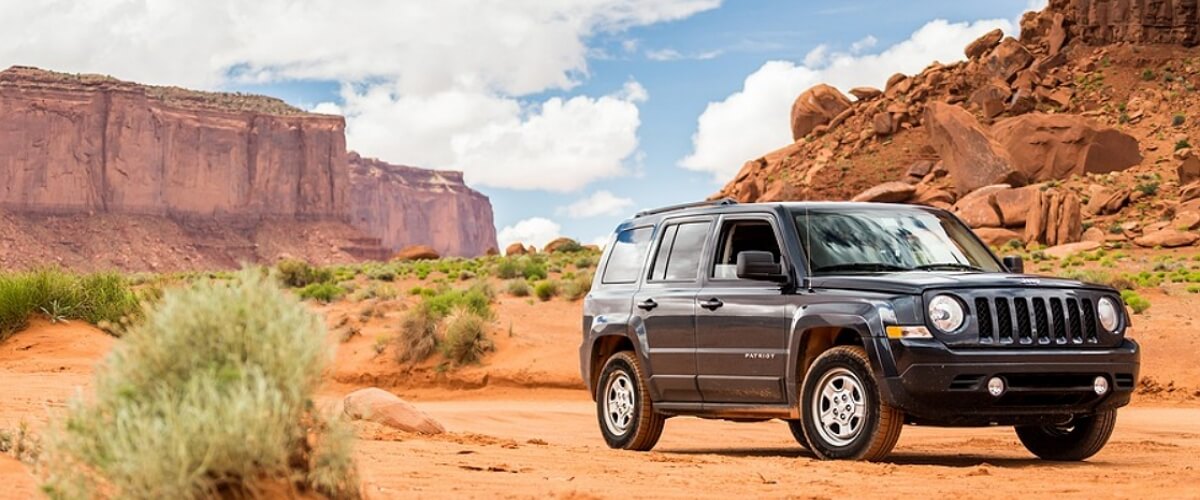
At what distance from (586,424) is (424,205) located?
173730mm

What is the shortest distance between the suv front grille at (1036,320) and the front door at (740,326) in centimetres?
Result: 151

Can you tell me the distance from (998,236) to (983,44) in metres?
31.5

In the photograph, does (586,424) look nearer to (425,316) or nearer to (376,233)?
(425,316)

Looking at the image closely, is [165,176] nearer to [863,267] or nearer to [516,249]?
[516,249]

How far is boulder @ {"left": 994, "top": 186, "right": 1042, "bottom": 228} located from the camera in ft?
190

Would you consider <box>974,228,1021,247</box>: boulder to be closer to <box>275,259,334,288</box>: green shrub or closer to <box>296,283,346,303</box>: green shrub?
<box>275,259,334,288</box>: green shrub

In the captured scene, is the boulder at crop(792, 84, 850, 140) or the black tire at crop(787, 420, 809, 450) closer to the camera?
the black tire at crop(787, 420, 809, 450)

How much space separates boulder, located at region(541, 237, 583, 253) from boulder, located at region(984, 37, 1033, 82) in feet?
79.3

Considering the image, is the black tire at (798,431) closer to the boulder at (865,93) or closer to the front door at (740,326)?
the front door at (740,326)

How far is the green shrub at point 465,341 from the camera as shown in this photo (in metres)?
26.9

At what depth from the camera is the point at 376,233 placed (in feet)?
584

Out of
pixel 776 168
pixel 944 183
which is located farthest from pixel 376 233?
pixel 944 183

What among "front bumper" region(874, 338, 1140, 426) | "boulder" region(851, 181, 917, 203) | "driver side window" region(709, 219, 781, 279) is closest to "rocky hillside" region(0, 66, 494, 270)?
"boulder" region(851, 181, 917, 203)

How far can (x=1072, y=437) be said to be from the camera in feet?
39.0
